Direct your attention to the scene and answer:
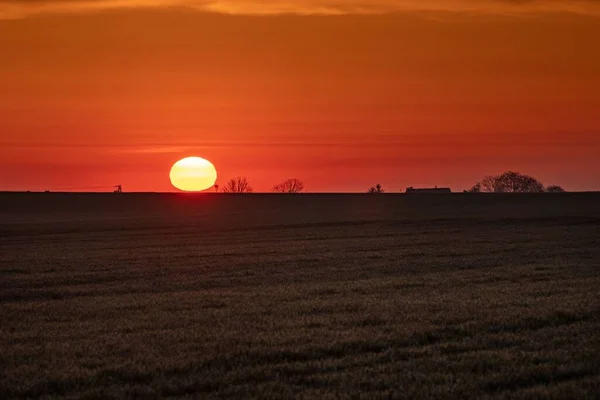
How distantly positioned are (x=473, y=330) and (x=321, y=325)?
9.68ft

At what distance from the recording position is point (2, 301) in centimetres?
2219

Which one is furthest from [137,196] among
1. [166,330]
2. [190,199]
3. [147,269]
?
[166,330]

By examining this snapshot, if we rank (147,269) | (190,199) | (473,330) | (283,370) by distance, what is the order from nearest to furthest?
(283,370) → (473,330) → (147,269) → (190,199)

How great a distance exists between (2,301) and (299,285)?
316 inches

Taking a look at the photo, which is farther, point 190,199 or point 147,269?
point 190,199

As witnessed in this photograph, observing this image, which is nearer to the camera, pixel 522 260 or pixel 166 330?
pixel 166 330

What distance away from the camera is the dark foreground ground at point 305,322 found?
1213 cm

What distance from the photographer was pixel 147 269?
1193 inches

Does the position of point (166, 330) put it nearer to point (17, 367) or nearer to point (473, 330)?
point (17, 367)

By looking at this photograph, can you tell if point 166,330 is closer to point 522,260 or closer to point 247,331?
point 247,331

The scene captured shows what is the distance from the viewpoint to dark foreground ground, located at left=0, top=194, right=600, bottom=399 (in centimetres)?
1213

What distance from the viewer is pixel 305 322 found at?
→ 56.0 feet

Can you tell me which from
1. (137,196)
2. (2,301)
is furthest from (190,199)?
(2,301)

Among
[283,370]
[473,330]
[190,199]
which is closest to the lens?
[283,370]
